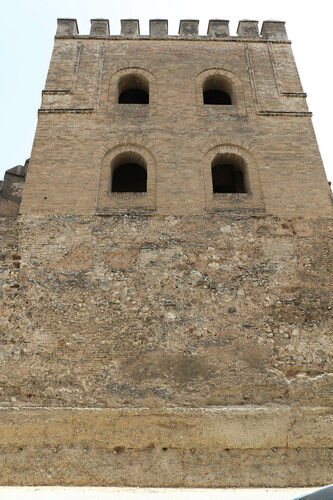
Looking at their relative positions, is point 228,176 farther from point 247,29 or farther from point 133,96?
point 247,29

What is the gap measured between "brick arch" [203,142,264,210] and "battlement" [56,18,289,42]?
3.27m

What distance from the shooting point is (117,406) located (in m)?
4.95

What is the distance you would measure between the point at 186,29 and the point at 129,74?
6.60 ft

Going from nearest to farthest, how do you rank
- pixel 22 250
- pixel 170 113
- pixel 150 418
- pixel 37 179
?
pixel 150 418 → pixel 22 250 → pixel 37 179 → pixel 170 113

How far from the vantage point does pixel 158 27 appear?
29.2 feet

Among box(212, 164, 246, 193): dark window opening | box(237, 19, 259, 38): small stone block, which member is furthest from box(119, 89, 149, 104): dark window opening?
box(237, 19, 259, 38): small stone block

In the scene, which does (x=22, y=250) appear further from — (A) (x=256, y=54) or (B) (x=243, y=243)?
(A) (x=256, y=54)

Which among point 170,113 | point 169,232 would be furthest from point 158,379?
point 170,113

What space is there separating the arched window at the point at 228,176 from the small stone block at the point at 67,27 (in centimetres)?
444

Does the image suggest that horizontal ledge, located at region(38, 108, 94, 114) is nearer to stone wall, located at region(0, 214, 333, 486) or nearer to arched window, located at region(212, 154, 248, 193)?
stone wall, located at region(0, 214, 333, 486)

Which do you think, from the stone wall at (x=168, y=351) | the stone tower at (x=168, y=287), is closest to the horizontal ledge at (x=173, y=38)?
the stone tower at (x=168, y=287)

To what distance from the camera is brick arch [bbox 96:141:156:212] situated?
6461 millimetres

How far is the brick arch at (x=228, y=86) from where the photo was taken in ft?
25.0

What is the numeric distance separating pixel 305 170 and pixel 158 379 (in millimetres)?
4308
